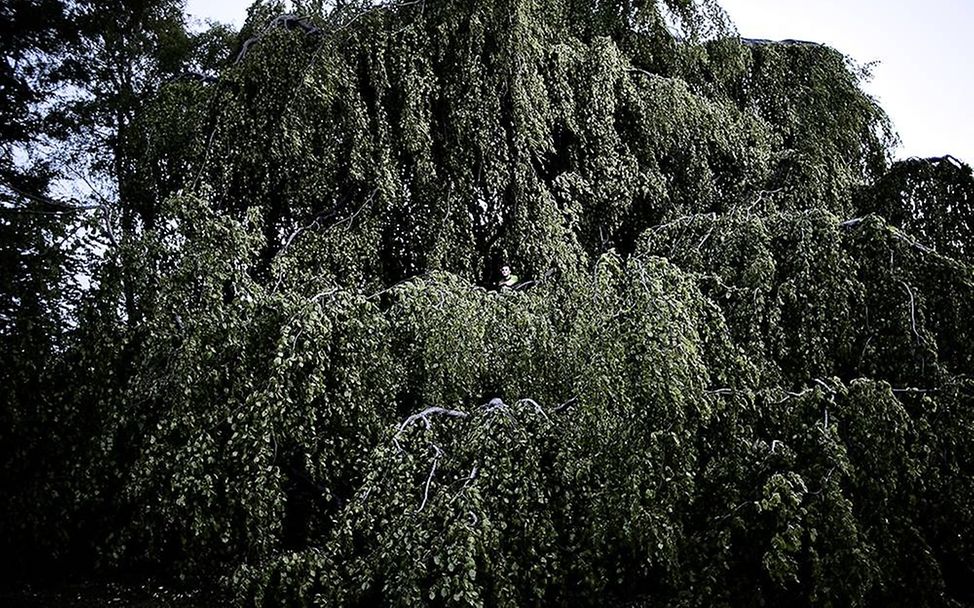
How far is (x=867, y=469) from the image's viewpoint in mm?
2771

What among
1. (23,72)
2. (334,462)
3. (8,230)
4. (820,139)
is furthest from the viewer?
(23,72)

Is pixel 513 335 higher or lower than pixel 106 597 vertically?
higher

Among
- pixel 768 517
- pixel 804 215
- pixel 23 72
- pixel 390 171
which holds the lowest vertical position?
pixel 768 517

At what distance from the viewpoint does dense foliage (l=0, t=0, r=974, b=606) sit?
107 inches

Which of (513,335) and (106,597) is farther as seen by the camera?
(106,597)

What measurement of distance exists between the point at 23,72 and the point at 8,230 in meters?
2.77

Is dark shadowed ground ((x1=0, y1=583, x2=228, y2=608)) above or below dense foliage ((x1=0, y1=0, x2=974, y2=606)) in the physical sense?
below

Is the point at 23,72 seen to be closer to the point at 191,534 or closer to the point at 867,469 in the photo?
the point at 191,534

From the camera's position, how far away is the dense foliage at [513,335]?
2.71 metres

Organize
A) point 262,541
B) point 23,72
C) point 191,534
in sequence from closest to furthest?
point 262,541
point 191,534
point 23,72

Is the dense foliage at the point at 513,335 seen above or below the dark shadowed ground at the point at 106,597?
above

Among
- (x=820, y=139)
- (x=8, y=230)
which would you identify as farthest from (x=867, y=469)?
(x=8, y=230)

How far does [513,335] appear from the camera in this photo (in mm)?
3602

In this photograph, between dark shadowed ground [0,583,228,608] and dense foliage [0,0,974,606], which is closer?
dense foliage [0,0,974,606]
